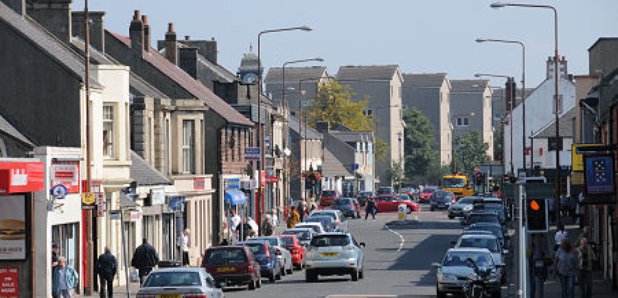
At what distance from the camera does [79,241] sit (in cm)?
4512

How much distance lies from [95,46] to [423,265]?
14622 mm

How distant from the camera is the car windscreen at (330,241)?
159ft

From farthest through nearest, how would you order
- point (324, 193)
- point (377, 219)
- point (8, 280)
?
point (324, 193)
point (377, 219)
point (8, 280)

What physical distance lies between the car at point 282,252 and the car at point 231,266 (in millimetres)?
5889

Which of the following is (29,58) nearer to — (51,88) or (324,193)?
(51,88)

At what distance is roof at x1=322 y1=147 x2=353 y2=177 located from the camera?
13838 centimetres

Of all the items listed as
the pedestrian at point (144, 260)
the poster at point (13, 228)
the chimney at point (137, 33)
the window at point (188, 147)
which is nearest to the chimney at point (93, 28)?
the window at point (188, 147)

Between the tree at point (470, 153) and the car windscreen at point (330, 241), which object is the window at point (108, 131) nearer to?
the car windscreen at point (330, 241)

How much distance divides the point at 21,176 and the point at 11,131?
4777mm

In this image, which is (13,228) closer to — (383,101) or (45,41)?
(45,41)

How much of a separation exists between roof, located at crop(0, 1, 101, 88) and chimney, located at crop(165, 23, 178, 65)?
29.0 meters

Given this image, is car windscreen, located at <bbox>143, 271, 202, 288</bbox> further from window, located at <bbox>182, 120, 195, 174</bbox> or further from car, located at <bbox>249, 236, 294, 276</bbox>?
window, located at <bbox>182, 120, 195, 174</bbox>

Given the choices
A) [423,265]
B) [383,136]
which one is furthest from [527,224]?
[383,136]

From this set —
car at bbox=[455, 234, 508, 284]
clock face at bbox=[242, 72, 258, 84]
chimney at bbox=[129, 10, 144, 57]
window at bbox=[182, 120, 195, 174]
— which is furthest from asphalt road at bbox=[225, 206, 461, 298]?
chimney at bbox=[129, 10, 144, 57]
